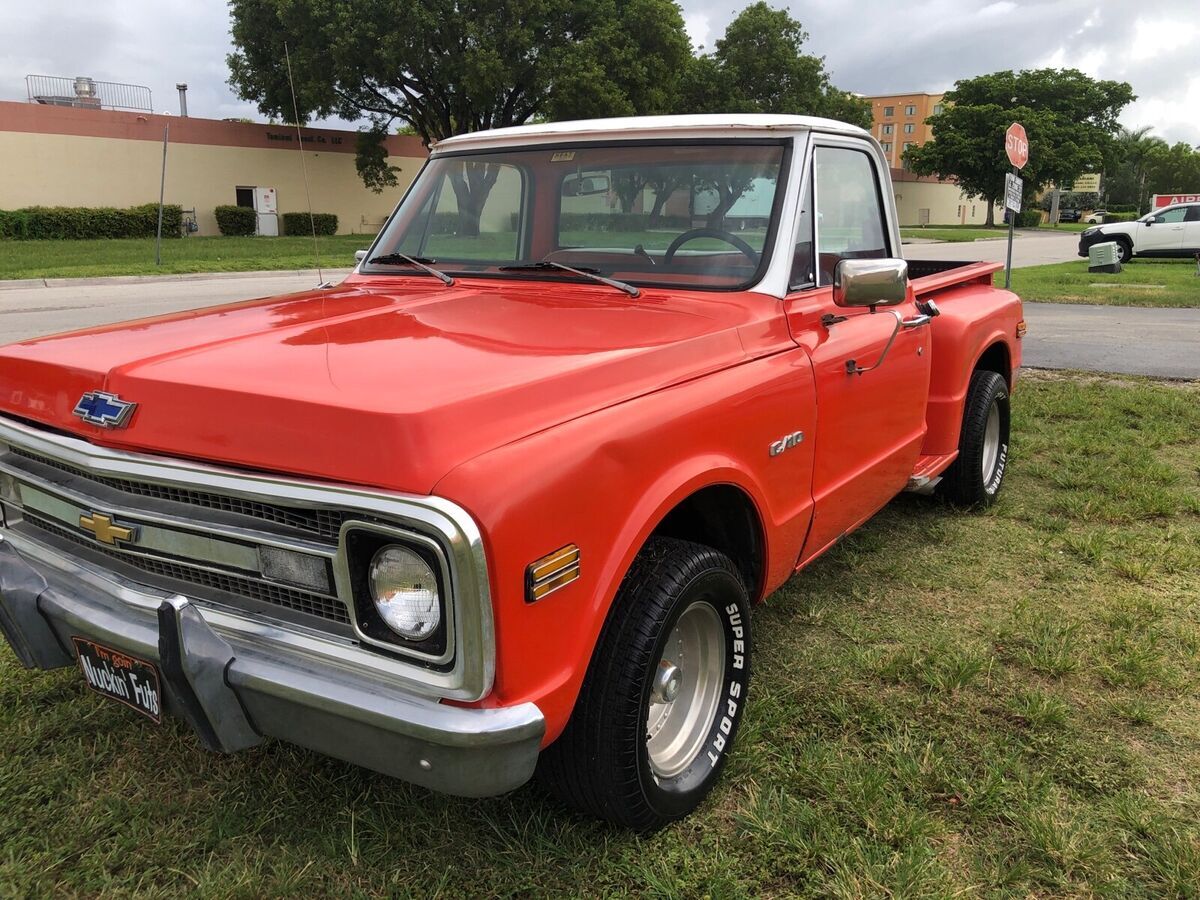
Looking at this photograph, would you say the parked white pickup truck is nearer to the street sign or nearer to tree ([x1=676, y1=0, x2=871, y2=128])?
the street sign

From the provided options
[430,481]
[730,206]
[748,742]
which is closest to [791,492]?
[748,742]

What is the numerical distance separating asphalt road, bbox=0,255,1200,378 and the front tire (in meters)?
7.47

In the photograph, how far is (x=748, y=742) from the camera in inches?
107

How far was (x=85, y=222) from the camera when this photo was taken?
93.2 feet

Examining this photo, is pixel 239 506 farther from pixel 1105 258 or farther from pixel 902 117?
pixel 902 117

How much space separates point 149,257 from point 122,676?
21.1 m

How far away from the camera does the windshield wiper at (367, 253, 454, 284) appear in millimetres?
3288

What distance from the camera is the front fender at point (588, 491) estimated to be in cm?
172

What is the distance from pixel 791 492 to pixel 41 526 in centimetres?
211

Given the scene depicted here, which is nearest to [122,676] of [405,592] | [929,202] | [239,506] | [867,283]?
[239,506]

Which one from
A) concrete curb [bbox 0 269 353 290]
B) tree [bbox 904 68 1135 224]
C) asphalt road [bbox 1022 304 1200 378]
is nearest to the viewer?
asphalt road [bbox 1022 304 1200 378]

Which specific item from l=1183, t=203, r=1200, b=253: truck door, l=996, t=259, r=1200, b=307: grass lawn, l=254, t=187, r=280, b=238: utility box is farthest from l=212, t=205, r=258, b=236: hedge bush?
l=1183, t=203, r=1200, b=253: truck door

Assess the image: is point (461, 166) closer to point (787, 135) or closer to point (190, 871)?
point (787, 135)

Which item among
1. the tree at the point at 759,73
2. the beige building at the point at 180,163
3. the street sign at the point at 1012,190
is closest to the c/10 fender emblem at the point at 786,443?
the street sign at the point at 1012,190
